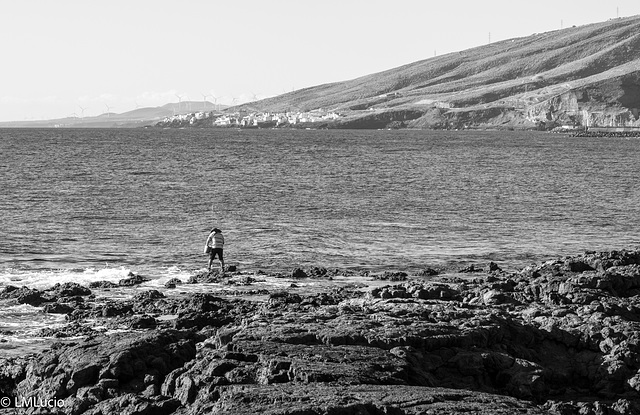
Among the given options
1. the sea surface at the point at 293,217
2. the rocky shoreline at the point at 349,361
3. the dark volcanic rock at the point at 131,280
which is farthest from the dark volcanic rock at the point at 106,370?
the dark volcanic rock at the point at 131,280

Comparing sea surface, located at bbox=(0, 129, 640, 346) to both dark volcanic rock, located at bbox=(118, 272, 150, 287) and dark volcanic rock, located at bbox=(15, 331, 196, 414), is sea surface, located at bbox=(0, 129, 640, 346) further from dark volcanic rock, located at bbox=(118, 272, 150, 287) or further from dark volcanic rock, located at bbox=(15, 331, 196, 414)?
dark volcanic rock, located at bbox=(15, 331, 196, 414)

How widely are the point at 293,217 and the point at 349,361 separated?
34089mm

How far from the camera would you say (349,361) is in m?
16.6

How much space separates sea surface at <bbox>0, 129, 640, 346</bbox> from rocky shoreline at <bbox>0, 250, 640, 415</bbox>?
24.1 ft

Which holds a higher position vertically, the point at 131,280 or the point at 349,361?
the point at 349,361

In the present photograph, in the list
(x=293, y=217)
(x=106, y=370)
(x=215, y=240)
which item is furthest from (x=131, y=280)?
(x=293, y=217)

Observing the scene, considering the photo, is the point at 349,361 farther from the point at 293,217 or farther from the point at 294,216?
the point at 294,216

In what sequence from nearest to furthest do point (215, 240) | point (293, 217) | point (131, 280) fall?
point (131, 280)
point (215, 240)
point (293, 217)

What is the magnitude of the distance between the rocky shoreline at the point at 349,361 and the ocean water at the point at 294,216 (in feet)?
39.0

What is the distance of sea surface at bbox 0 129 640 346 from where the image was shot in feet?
119

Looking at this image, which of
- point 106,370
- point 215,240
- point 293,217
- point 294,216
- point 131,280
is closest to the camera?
point 106,370

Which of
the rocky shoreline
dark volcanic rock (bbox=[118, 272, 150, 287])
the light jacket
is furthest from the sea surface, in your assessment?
the rocky shoreline

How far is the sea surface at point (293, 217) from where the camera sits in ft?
119

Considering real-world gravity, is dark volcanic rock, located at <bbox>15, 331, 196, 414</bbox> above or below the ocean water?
above
